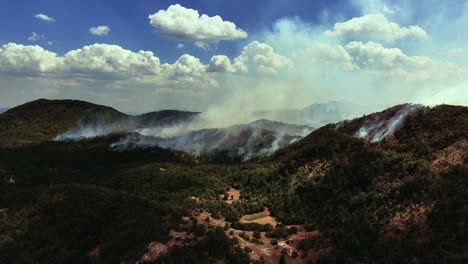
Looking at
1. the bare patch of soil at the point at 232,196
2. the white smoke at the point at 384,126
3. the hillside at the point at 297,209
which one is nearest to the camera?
the hillside at the point at 297,209

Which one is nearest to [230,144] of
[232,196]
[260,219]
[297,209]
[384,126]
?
[232,196]

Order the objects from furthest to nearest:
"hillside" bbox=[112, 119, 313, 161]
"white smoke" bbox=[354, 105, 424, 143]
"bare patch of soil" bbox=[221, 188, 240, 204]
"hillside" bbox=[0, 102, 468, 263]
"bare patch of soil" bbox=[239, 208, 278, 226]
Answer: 1. "hillside" bbox=[112, 119, 313, 161]
2. "bare patch of soil" bbox=[221, 188, 240, 204]
3. "white smoke" bbox=[354, 105, 424, 143]
4. "bare patch of soil" bbox=[239, 208, 278, 226]
5. "hillside" bbox=[0, 102, 468, 263]

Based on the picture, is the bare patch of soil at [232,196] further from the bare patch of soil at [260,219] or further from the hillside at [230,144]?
the hillside at [230,144]

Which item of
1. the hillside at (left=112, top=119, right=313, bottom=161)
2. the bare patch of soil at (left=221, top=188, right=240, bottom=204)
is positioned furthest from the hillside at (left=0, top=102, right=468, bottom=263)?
the hillside at (left=112, top=119, right=313, bottom=161)

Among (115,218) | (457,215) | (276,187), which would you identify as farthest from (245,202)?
(457,215)

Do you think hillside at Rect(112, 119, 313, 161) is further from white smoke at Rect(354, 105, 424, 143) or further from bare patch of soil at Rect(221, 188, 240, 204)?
white smoke at Rect(354, 105, 424, 143)

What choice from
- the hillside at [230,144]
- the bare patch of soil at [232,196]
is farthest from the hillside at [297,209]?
the hillside at [230,144]

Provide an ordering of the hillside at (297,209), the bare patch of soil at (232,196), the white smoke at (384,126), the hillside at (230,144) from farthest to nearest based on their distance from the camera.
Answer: the hillside at (230,144) < the bare patch of soil at (232,196) < the white smoke at (384,126) < the hillside at (297,209)

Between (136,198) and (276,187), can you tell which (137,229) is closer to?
(136,198)

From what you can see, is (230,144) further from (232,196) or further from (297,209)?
(297,209)
